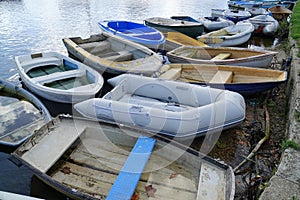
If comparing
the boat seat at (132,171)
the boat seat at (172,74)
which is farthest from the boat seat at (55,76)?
the boat seat at (132,171)

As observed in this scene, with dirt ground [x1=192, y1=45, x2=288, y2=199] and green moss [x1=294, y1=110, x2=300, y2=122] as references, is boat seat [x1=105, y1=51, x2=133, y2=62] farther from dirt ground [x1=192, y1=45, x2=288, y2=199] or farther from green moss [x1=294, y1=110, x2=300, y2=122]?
green moss [x1=294, y1=110, x2=300, y2=122]

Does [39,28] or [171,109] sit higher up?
[39,28]

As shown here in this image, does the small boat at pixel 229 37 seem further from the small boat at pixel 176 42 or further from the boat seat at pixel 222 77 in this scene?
the boat seat at pixel 222 77

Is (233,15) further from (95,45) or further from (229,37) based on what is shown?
(95,45)

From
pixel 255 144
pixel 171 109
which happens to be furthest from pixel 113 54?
pixel 255 144

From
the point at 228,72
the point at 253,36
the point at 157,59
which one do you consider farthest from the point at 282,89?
the point at 253,36

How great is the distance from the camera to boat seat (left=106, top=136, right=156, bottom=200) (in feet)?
9.77

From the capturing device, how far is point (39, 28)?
1448 centimetres

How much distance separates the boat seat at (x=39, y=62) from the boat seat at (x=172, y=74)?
2962mm

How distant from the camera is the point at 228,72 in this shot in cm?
636

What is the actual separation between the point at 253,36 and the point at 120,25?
298 inches

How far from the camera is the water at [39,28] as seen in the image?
13.3ft

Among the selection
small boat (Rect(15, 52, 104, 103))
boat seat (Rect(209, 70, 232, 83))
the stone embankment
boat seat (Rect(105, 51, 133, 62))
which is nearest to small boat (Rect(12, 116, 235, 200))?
the stone embankment

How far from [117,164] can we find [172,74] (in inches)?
125
